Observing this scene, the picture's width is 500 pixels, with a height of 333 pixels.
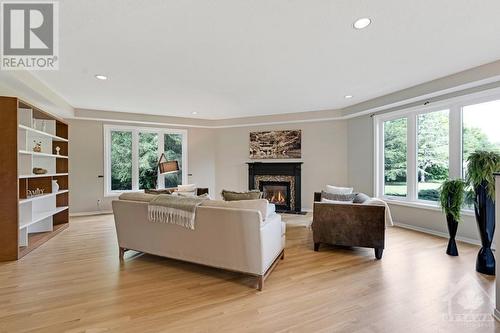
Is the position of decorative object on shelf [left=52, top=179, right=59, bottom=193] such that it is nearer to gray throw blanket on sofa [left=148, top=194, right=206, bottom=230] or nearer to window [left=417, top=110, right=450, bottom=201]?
gray throw blanket on sofa [left=148, top=194, right=206, bottom=230]

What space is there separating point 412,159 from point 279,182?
3166mm

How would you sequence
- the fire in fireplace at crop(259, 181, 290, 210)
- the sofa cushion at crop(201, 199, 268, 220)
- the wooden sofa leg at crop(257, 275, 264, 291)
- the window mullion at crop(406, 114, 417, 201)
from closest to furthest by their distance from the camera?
the wooden sofa leg at crop(257, 275, 264, 291) < the sofa cushion at crop(201, 199, 268, 220) < the window mullion at crop(406, 114, 417, 201) < the fire in fireplace at crop(259, 181, 290, 210)

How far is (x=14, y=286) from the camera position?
2613 mm

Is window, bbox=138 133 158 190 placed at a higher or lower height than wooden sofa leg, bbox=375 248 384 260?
higher

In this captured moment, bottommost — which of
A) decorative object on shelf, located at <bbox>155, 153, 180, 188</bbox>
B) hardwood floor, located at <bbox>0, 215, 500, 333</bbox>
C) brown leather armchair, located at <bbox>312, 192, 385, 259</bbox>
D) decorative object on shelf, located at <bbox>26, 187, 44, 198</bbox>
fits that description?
hardwood floor, located at <bbox>0, 215, 500, 333</bbox>

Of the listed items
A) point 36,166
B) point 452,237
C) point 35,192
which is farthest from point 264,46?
point 36,166

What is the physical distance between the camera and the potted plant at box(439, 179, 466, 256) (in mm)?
3490

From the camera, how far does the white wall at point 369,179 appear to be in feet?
14.9

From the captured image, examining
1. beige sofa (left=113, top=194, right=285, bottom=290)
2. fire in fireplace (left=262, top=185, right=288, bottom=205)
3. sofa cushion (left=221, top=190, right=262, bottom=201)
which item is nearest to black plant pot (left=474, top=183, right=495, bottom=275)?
beige sofa (left=113, top=194, right=285, bottom=290)

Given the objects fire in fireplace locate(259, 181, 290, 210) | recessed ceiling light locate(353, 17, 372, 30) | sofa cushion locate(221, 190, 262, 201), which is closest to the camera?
recessed ceiling light locate(353, 17, 372, 30)

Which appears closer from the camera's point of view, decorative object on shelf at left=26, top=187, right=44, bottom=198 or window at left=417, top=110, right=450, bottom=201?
decorative object on shelf at left=26, top=187, right=44, bottom=198

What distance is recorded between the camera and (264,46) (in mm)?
2982

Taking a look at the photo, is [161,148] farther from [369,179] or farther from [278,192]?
[369,179]

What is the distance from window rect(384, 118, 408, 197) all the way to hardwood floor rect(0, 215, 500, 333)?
2001mm
